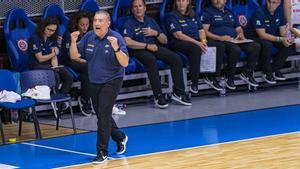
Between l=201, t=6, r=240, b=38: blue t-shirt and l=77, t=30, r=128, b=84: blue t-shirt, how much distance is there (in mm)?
5467

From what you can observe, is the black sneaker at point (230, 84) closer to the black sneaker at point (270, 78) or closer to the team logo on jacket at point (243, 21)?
the black sneaker at point (270, 78)

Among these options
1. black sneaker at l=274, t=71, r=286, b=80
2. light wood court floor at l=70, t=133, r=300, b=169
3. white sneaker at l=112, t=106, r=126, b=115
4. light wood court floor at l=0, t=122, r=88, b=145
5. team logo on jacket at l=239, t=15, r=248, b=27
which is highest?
team logo on jacket at l=239, t=15, r=248, b=27

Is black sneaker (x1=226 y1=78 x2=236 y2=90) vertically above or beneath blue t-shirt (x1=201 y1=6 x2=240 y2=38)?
beneath

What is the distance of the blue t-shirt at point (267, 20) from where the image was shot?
55.3 ft

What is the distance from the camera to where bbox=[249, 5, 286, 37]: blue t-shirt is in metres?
16.9

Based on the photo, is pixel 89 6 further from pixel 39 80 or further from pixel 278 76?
pixel 278 76

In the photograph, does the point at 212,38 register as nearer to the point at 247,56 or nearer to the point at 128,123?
the point at 247,56

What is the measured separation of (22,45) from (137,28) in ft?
6.79

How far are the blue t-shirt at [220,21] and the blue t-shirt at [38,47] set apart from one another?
333 cm

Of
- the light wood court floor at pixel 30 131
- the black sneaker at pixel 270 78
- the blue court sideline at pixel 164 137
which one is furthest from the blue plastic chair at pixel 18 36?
the black sneaker at pixel 270 78

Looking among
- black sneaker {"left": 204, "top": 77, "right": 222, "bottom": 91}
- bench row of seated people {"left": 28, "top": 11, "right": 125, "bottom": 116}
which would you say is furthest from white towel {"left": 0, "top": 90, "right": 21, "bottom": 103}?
black sneaker {"left": 204, "top": 77, "right": 222, "bottom": 91}

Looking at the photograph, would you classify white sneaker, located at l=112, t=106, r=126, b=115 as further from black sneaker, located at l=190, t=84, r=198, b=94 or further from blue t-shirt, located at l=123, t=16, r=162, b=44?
black sneaker, located at l=190, t=84, r=198, b=94

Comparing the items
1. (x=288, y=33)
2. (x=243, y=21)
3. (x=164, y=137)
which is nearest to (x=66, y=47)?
(x=164, y=137)

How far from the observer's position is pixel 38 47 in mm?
14078
